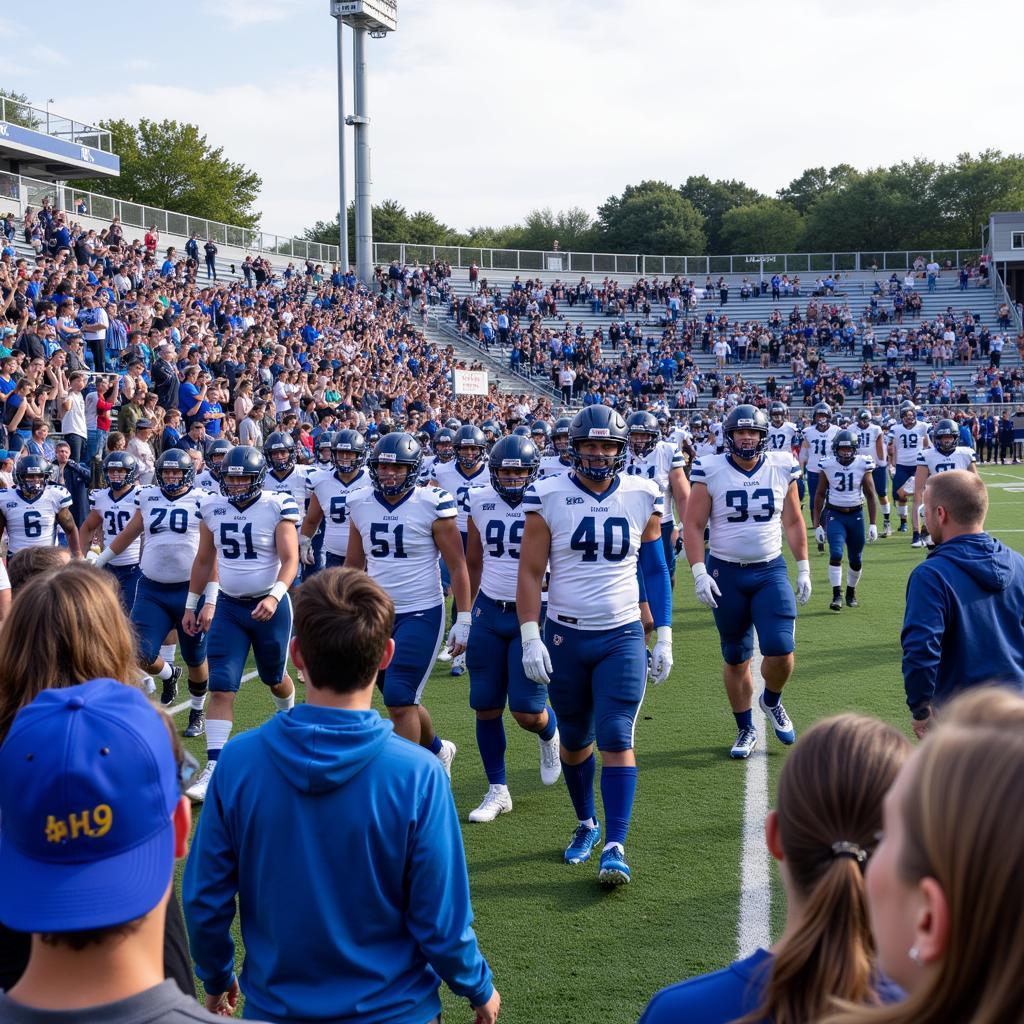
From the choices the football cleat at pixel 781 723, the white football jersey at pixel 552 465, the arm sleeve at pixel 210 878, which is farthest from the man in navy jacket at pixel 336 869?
the white football jersey at pixel 552 465

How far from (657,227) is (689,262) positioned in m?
28.6

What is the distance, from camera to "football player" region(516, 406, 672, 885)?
220 inches

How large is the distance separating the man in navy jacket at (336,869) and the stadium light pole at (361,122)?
130ft

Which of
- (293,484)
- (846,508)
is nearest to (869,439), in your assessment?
(846,508)

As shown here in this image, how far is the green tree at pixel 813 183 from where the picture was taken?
8438 centimetres

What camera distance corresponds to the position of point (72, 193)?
2798cm

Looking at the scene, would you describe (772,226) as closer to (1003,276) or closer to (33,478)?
(1003,276)

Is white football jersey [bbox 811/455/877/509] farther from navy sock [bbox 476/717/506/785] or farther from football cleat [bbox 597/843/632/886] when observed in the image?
football cleat [bbox 597/843/632/886]

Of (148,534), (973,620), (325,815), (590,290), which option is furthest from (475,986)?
(590,290)

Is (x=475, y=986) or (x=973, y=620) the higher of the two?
(x=973, y=620)

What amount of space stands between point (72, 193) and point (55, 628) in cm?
2830

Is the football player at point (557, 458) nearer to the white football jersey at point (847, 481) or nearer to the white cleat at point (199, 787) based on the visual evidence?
the white football jersey at point (847, 481)

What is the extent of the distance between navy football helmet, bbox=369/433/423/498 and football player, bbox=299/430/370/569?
7.94ft

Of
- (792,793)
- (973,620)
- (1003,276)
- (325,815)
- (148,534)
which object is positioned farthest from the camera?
(1003,276)
